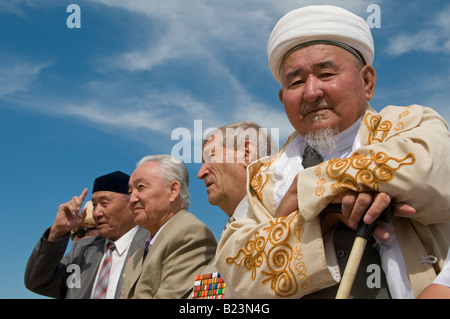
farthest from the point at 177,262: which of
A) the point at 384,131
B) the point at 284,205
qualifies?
the point at 384,131

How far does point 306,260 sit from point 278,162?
0.78 metres

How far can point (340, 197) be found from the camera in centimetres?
241

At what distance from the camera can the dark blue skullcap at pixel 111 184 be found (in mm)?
7203

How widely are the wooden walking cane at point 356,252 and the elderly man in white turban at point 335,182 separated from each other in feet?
0.18

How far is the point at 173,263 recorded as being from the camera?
4.88 meters

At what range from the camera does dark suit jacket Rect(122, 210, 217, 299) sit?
4716mm

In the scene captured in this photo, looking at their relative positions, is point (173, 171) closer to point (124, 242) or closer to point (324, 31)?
point (124, 242)

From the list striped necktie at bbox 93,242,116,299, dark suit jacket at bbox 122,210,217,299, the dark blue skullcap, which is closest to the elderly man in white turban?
dark suit jacket at bbox 122,210,217,299

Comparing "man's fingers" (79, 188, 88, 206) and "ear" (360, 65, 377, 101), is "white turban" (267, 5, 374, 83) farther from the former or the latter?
"man's fingers" (79, 188, 88, 206)

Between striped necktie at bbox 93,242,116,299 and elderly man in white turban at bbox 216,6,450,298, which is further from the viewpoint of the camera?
striped necktie at bbox 93,242,116,299

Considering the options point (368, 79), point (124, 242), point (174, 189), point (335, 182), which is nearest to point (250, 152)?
point (174, 189)

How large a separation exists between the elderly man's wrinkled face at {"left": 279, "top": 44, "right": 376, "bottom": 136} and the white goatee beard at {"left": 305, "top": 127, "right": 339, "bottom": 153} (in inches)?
0.9

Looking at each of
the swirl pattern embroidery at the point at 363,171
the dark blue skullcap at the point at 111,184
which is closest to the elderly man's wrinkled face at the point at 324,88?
the swirl pattern embroidery at the point at 363,171

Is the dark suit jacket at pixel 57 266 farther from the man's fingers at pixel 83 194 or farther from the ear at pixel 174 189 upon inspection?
the ear at pixel 174 189
